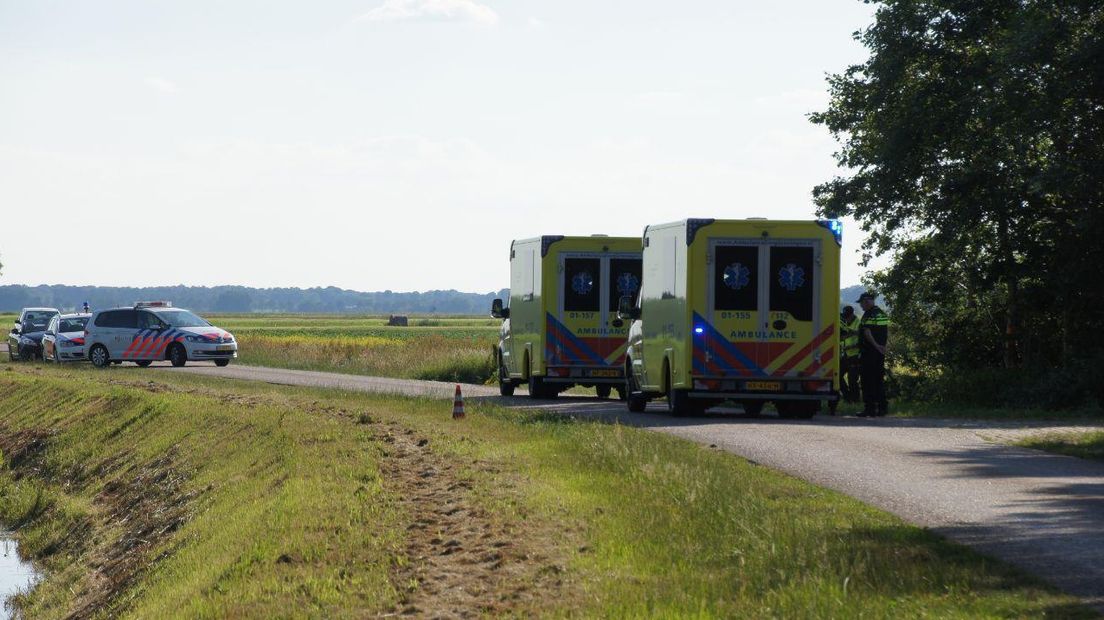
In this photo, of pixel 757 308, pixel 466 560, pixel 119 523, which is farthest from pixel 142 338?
pixel 466 560

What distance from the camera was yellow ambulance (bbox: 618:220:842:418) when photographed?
21438 millimetres

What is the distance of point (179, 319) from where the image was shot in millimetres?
43062

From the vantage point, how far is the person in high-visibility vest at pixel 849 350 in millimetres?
25500

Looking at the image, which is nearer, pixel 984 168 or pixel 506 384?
pixel 984 168

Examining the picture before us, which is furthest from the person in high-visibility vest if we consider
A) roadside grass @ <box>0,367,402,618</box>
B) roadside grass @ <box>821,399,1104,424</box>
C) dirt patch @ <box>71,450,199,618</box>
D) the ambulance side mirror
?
dirt patch @ <box>71,450,199,618</box>

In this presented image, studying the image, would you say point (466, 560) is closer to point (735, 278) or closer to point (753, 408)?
point (735, 278)

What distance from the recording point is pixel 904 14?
29344mm

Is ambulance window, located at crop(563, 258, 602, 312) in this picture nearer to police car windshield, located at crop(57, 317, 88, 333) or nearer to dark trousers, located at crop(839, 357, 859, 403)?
dark trousers, located at crop(839, 357, 859, 403)

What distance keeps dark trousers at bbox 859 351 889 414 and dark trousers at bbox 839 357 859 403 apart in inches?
117

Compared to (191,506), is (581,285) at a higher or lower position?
higher

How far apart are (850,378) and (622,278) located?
4452mm

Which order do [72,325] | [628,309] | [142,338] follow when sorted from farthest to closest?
[72,325] < [142,338] < [628,309]

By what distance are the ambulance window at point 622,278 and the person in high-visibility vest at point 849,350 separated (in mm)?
3577

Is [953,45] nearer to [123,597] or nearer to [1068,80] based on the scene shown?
[1068,80]
